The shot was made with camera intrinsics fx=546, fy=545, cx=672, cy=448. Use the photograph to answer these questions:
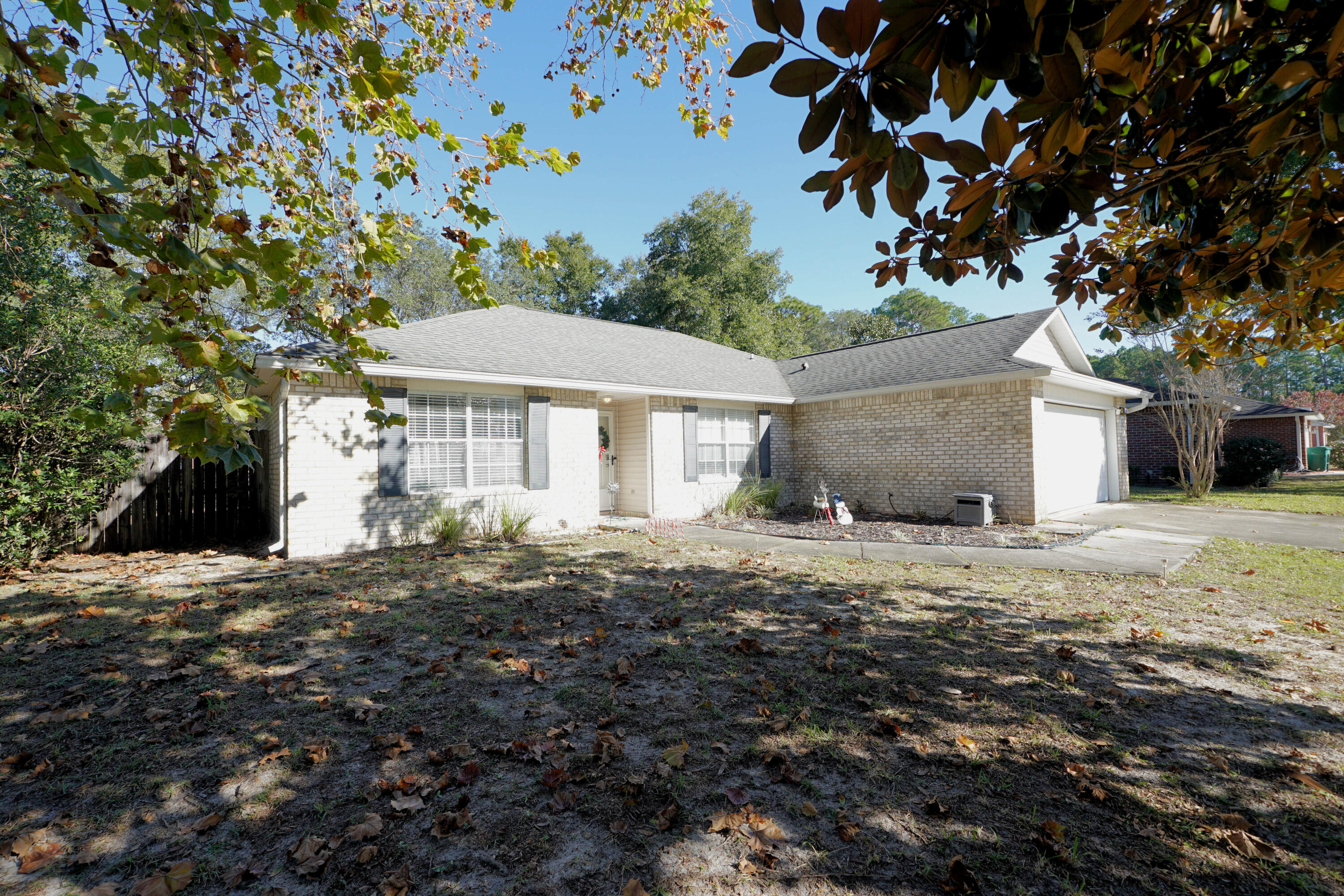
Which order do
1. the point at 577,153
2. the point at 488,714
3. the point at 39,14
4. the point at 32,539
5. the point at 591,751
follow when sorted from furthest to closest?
the point at 32,539 → the point at 577,153 → the point at 39,14 → the point at 488,714 → the point at 591,751

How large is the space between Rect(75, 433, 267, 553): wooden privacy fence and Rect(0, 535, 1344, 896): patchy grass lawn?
4056 millimetres

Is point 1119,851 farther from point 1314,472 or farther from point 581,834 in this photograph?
point 1314,472

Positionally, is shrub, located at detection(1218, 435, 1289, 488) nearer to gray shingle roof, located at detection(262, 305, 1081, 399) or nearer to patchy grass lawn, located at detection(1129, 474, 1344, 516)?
patchy grass lawn, located at detection(1129, 474, 1344, 516)

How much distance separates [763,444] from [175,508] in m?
12.1

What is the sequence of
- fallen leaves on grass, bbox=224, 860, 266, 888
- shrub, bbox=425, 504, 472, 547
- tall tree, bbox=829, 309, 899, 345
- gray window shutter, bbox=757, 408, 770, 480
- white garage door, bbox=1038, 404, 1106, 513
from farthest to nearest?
tall tree, bbox=829, 309, 899, 345, gray window shutter, bbox=757, 408, 770, 480, white garage door, bbox=1038, 404, 1106, 513, shrub, bbox=425, 504, 472, 547, fallen leaves on grass, bbox=224, 860, 266, 888

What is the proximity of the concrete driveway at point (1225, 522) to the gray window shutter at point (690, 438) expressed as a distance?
765cm

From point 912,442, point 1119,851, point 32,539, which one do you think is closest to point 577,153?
point 1119,851

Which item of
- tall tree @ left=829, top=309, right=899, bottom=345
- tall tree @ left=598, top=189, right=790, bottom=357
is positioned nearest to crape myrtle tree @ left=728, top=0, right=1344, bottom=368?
tall tree @ left=598, top=189, right=790, bottom=357

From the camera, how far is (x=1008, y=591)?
5.90 metres

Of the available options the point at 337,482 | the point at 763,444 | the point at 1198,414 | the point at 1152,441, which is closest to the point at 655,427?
the point at 763,444

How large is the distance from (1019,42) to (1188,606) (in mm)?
6467

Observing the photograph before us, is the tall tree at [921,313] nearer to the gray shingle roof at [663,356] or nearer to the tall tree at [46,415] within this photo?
the gray shingle roof at [663,356]

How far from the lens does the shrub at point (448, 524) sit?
896 cm

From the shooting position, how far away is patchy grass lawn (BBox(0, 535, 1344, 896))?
2061mm
